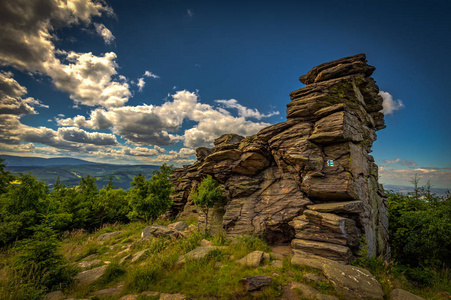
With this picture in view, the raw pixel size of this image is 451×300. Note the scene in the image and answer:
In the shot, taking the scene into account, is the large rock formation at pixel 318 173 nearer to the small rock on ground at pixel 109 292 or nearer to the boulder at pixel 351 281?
the boulder at pixel 351 281

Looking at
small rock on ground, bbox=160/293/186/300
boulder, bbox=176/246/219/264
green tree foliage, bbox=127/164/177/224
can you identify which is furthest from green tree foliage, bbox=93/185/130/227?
small rock on ground, bbox=160/293/186/300

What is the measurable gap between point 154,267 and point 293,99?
1935 centimetres

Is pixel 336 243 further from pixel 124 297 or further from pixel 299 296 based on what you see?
pixel 124 297

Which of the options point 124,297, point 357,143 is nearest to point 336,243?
point 357,143

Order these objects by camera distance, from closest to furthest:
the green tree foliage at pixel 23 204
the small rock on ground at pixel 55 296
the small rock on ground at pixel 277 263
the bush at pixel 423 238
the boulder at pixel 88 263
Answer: the small rock on ground at pixel 55 296
the small rock on ground at pixel 277 263
the boulder at pixel 88 263
the bush at pixel 423 238
the green tree foliage at pixel 23 204

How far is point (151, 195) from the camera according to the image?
23.7 meters

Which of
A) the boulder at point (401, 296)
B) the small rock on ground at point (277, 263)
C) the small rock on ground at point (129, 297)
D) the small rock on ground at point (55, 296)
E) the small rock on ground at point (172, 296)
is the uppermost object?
the boulder at point (401, 296)

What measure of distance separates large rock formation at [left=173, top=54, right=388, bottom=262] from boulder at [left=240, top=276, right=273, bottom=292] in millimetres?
4716

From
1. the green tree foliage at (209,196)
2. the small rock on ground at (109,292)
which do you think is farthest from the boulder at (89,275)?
the green tree foliage at (209,196)

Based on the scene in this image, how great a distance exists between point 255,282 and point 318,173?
32.4 ft

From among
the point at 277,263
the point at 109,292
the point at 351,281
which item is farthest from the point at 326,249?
the point at 109,292

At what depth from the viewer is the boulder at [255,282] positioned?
8.07 meters

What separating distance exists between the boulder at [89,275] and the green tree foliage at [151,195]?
12695mm

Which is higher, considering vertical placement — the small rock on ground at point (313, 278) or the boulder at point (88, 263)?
the small rock on ground at point (313, 278)
